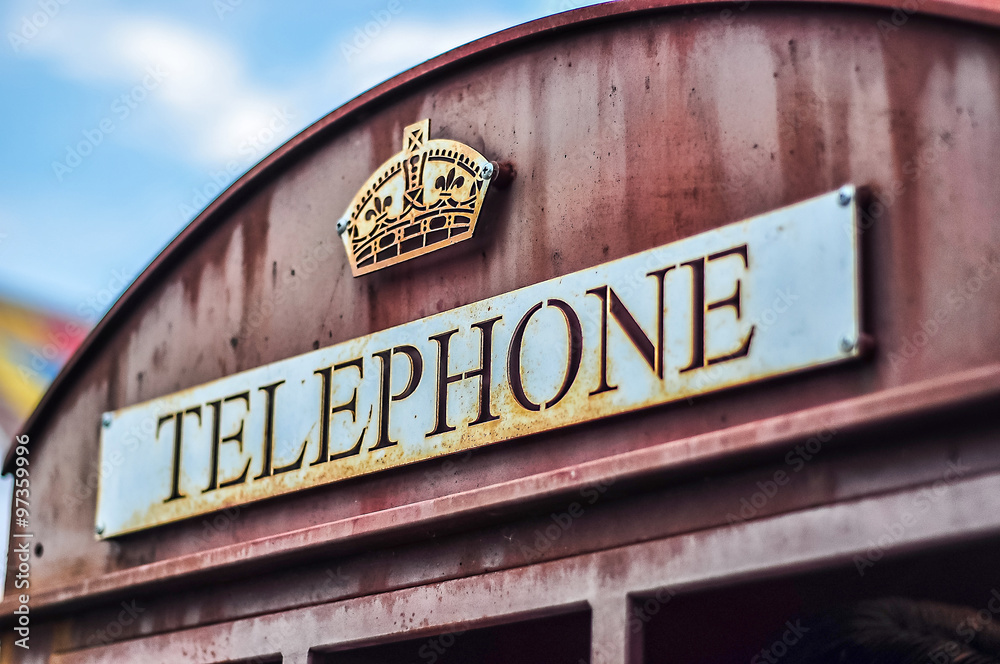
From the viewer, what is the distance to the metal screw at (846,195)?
650 centimetres

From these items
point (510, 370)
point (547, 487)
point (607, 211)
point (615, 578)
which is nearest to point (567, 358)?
point (510, 370)

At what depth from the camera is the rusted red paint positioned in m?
6.27

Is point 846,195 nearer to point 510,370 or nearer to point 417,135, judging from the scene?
point 510,370

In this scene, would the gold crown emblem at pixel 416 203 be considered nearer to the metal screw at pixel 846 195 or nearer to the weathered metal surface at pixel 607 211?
the weathered metal surface at pixel 607 211

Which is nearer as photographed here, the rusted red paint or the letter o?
the rusted red paint

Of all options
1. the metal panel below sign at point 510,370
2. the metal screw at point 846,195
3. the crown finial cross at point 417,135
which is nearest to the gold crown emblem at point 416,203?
the crown finial cross at point 417,135

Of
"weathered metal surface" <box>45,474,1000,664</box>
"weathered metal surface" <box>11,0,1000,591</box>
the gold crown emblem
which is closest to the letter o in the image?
"weathered metal surface" <box>11,0,1000,591</box>

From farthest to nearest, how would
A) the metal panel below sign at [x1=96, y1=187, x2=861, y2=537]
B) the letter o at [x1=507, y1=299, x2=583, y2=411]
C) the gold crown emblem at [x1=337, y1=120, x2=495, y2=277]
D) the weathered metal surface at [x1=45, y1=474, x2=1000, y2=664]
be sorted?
the gold crown emblem at [x1=337, y1=120, x2=495, y2=277]
the letter o at [x1=507, y1=299, x2=583, y2=411]
the metal panel below sign at [x1=96, y1=187, x2=861, y2=537]
the weathered metal surface at [x1=45, y1=474, x2=1000, y2=664]

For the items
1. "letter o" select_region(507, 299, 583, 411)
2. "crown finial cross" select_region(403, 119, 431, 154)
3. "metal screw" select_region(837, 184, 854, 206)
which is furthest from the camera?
"crown finial cross" select_region(403, 119, 431, 154)

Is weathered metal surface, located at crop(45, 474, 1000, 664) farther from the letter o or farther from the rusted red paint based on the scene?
the letter o

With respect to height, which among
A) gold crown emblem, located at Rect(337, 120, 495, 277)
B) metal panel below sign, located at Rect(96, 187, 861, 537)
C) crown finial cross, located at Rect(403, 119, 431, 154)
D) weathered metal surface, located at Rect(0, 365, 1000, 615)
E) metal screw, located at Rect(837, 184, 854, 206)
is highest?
crown finial cross, located at Rect(403, 119, 431, 154)

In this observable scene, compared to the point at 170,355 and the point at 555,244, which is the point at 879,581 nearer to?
the point at 555,244

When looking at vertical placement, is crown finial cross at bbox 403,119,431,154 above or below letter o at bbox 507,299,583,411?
above

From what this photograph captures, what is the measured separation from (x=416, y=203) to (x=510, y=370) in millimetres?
1375
